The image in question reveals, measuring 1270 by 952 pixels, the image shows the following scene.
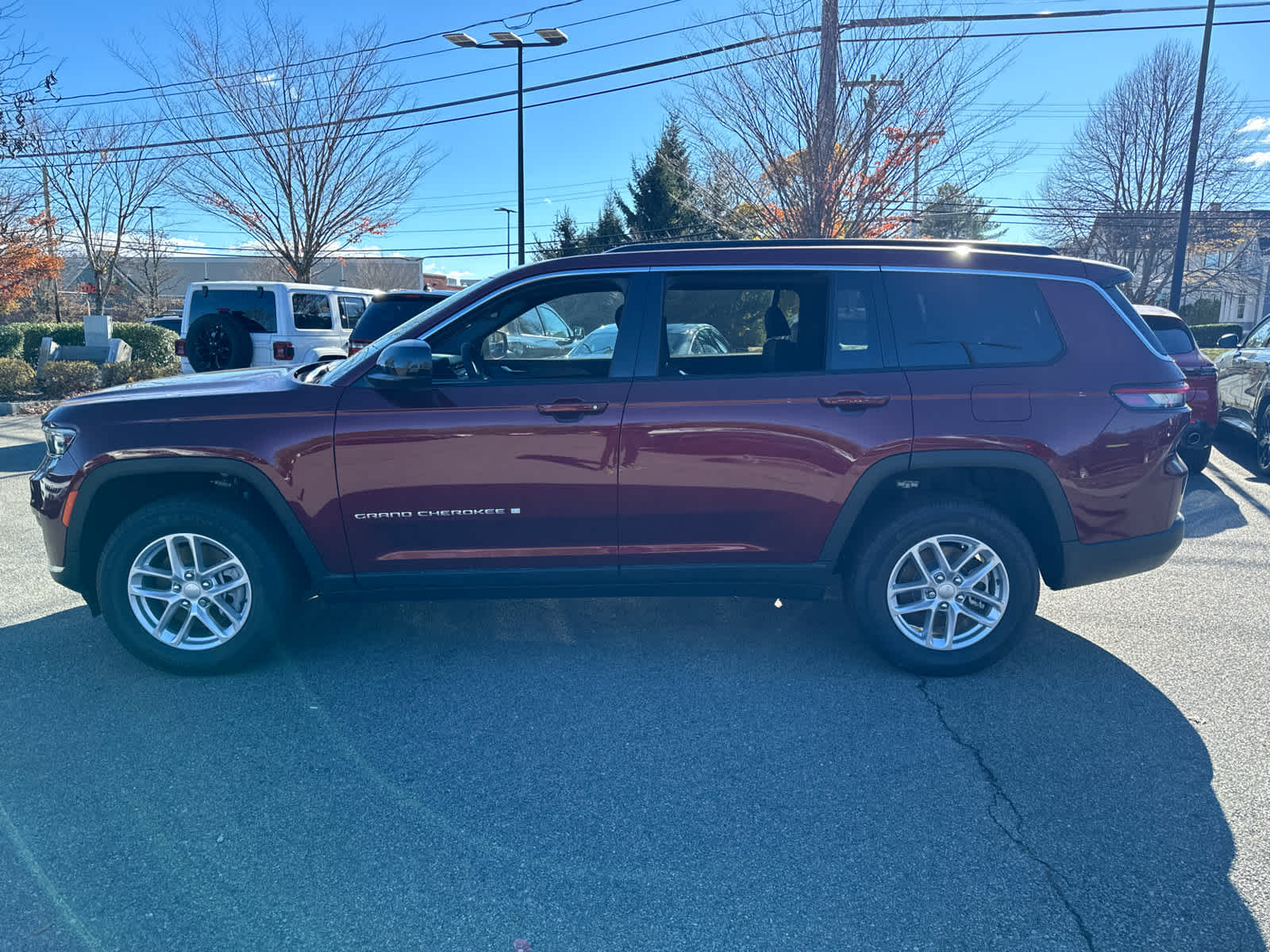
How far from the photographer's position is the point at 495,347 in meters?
4.49

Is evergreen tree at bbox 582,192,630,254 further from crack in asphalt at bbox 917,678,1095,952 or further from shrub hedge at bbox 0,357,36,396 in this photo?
crack in asphalt at bbox 917,678,1095,952

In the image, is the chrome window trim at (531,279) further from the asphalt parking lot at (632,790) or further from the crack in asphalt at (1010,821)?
the crack in asphalt at (1010,821)

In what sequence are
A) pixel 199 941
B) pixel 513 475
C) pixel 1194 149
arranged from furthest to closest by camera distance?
pixel 1194 149 < pixel 513 475 < pixel 199 941

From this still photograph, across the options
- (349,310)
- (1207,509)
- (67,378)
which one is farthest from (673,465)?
(67,378)

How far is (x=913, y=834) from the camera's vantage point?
9.43 feet

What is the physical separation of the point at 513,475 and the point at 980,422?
2.15 meters

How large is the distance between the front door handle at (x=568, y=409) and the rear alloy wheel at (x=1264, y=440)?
8.53 metres

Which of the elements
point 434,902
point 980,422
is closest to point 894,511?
point 980,422

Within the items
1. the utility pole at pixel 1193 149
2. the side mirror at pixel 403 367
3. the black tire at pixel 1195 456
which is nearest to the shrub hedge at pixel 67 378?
the side mirror at pixel 403 367

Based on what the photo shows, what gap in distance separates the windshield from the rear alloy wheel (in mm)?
8848

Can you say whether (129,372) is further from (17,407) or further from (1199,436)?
(1199,436)

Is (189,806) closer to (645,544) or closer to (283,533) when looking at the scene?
(283,533)

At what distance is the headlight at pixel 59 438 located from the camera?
398cm

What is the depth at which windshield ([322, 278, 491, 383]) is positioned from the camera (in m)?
3.99
